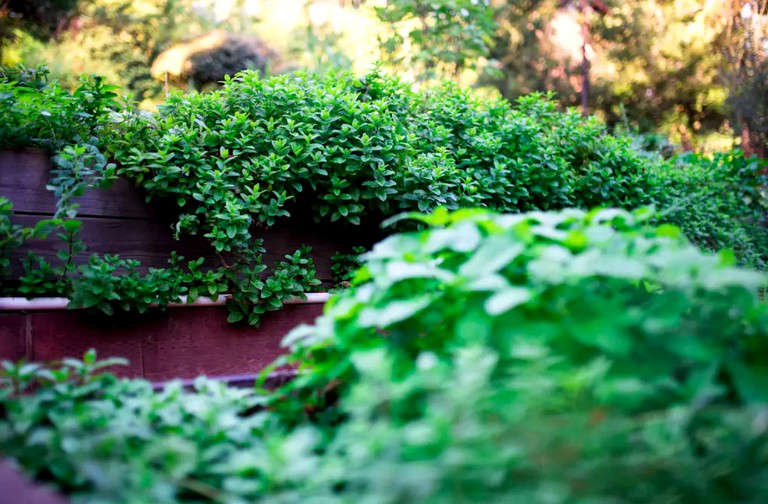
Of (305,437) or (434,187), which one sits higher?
(434,187)

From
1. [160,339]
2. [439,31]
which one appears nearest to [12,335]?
[160,339]

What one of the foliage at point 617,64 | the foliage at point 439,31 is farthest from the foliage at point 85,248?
the foliage at point 617,64

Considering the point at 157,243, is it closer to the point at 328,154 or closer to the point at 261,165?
the point at 261,165

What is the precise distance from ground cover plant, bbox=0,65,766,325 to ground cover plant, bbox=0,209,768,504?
4.10ft

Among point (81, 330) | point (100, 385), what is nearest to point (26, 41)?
point (81, 330)

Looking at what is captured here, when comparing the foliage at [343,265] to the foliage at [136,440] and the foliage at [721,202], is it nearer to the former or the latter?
the foliage at [136,440]

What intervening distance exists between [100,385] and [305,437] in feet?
1.96

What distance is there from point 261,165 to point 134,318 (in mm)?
877

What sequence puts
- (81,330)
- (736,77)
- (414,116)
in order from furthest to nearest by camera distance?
(736,77) → (414,116) → (81,330)

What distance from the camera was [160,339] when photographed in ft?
8.29

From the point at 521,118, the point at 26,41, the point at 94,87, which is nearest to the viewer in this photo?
the point at 94,87

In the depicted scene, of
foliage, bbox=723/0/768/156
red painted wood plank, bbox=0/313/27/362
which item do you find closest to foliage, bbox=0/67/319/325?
red painted wood plank, bbox=0/313/27/362

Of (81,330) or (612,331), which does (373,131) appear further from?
(612,331)

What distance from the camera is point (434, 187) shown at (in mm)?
2906
